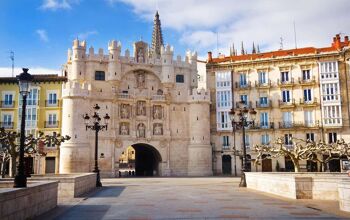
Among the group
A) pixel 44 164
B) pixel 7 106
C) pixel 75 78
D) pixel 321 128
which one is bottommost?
pixel 44 164

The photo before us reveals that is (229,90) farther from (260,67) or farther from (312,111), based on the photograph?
(312,111)

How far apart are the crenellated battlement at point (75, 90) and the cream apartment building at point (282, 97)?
18.6 metres

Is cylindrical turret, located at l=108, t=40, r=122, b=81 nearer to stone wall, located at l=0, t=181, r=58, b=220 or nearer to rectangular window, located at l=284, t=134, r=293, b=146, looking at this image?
rectangular window, located at l=284, t=134, r=293, b=146

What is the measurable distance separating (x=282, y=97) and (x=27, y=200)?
46.6 m

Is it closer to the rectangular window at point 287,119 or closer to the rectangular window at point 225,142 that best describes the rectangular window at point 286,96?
the rectangular window at point 287,119

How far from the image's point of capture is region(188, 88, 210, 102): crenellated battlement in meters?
54.0

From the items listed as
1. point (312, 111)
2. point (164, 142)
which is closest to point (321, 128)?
point (312, 111)

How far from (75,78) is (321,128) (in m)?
34.4

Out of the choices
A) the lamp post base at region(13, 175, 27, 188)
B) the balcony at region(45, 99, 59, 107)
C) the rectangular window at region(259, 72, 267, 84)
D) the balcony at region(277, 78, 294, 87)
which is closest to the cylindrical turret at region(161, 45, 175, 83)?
the rectangular window at region(259, 72, 267, 84)

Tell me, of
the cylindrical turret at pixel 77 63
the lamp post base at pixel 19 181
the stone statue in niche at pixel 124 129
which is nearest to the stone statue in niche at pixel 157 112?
the stone statue in niche at pixel 124 129

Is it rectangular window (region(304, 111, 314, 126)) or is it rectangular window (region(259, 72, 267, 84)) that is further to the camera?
rectangular window (region(259, 72, 267, 84))

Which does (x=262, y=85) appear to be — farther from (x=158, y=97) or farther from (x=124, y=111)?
(x=124, y=111)

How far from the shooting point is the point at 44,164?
50.1m

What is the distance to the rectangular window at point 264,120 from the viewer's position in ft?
174
